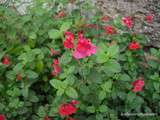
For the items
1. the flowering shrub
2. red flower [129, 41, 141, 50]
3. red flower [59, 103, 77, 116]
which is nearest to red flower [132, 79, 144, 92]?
the flowering shrub

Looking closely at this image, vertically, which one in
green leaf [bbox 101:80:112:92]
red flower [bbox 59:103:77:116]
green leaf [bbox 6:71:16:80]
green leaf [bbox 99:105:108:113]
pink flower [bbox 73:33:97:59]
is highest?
pink flower [bbox 73:33:97:59]

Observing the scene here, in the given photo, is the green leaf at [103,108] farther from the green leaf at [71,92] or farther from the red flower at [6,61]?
the red flower at [6,61]

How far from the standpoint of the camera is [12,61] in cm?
Answer: 291

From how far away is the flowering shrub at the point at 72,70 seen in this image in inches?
93.7

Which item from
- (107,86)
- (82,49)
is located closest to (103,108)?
(107,86)

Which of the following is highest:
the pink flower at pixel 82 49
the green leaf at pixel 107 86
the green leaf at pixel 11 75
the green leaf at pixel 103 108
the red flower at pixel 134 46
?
the pink flower at pixel 82 49

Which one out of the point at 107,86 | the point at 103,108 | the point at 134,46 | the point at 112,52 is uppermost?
the point at 112,52

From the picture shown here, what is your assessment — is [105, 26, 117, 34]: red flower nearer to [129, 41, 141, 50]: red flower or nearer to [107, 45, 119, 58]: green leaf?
[129, 41, 141, 50]: red flower

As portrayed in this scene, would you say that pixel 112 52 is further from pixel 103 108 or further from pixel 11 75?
pixel 11 75

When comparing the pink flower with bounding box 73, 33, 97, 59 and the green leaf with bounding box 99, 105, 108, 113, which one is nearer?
the pink flower with bounding box 73, 33, 97, 59

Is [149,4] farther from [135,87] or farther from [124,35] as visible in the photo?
[135,87]

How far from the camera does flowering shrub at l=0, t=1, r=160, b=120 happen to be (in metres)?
2.38

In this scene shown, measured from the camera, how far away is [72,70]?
A: 2.33 m

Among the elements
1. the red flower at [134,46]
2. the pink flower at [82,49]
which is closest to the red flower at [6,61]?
the pink flower at [82,49]
